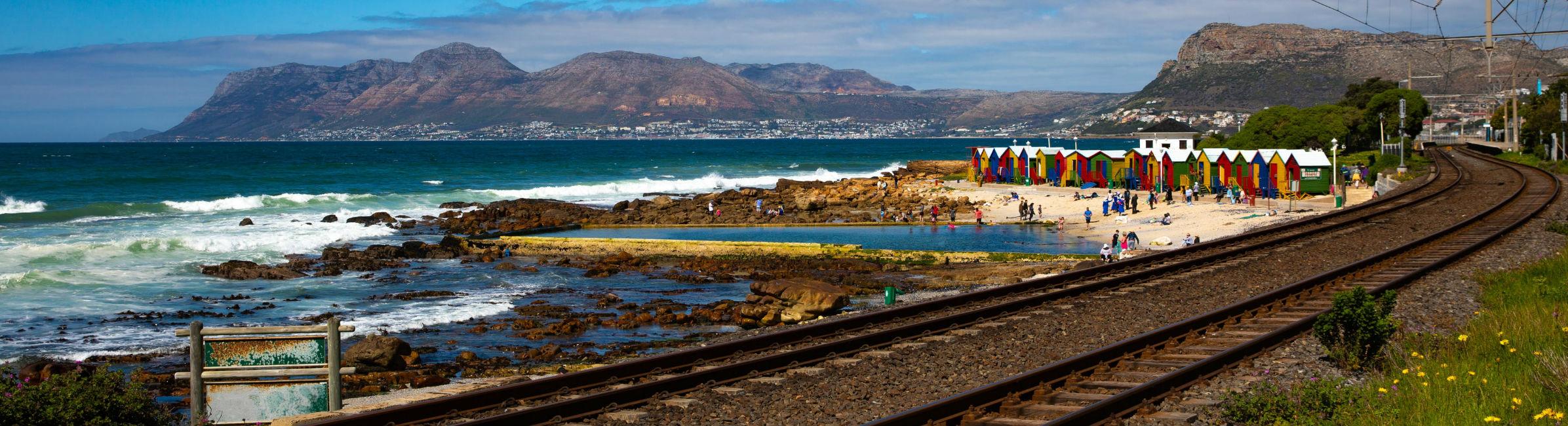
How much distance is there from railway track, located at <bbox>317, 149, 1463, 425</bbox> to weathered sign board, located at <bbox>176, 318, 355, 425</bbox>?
1129 millimetres

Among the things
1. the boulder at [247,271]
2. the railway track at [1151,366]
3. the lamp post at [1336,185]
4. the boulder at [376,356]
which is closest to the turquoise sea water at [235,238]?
the boulder at [247,271]

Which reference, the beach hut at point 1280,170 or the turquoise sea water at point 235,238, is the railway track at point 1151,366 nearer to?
the turquoise sea water at point 235,238

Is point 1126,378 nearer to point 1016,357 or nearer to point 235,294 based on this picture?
point 1016,357

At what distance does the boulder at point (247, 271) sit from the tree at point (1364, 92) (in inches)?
3723

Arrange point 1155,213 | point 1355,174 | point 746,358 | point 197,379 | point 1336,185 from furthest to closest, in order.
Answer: point 1355,174 → point 1336,185 → point 1155,213 → point 746,358 → point 197,379

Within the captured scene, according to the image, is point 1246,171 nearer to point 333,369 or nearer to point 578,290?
point 578,290

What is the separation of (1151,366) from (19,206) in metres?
72.8

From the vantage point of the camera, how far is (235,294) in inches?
1161

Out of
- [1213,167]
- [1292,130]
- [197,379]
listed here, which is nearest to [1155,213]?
[1213,167]

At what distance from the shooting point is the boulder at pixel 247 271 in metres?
33.0

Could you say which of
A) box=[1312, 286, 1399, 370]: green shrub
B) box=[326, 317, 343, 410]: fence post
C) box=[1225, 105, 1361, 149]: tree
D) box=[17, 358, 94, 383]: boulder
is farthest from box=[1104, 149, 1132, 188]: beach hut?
box=[326, 317, 343, 410]: fence post

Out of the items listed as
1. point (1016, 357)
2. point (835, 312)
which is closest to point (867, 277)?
point (835, 312)

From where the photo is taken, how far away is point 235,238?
1719 inches

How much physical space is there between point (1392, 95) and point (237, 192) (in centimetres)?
8431
